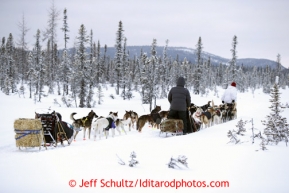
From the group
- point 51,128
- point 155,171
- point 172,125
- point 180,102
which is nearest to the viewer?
point 155,171

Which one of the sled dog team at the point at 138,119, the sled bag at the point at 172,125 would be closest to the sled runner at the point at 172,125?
the sled bag at the point at 172,125

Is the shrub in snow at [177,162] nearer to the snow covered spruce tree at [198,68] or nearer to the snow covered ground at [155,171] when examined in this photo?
the snow covered ground at [155,171]

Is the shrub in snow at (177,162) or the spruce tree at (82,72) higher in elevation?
the spruce tree at (82,72)

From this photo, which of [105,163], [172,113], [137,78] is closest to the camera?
[105,163]

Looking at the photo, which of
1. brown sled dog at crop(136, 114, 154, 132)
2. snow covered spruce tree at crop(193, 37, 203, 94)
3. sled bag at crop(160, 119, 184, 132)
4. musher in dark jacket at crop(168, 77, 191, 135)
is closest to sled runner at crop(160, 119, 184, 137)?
sled bag at crop(160, 119, 184, 132)

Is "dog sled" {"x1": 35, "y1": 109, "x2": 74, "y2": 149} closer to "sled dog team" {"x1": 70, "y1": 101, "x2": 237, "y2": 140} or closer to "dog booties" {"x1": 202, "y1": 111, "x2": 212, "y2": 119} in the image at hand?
"sled dog team" {"x1": 70, "y1": 101, "x2": 237, "y2": 140}

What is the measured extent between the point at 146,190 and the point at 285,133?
5022 mm

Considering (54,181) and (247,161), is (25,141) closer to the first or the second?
(54,181)

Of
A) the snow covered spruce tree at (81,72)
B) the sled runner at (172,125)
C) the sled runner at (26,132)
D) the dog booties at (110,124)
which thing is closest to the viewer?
the sled runner at (26,132)

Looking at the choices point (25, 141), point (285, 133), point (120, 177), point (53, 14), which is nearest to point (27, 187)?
point (120, 177)

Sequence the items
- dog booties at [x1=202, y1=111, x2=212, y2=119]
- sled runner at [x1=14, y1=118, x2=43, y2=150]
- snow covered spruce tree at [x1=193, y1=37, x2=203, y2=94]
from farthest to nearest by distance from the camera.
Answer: snow covered spruce tree at [x1=193, y1=37, x2=203, y2=94] < dog booties at [x1=202, y1=111, x2=212, y2=119] < sled runner at [x1=14, y1=118, x2=43, y2=150]

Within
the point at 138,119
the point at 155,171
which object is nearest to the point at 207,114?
the point at 138,119

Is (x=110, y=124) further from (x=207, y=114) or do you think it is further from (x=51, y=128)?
(x=207, y=114)

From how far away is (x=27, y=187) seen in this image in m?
4.16
